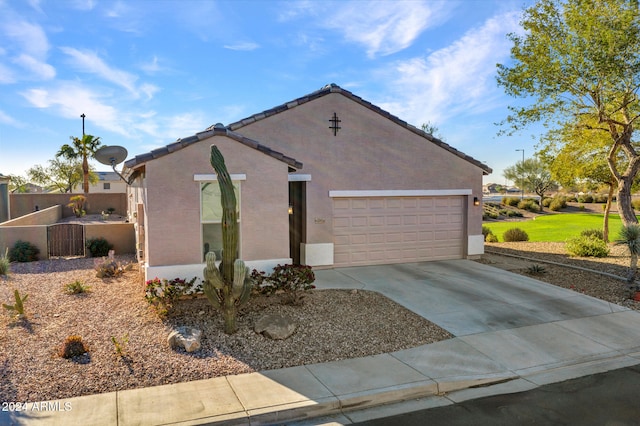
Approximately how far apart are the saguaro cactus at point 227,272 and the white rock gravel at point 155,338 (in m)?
0.47

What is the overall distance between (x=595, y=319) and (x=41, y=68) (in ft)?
56.7

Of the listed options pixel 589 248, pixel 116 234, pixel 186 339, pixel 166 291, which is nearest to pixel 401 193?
pixel 589 248

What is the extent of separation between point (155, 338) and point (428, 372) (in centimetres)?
441

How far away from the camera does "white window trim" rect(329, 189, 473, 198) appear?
12677 millimetres

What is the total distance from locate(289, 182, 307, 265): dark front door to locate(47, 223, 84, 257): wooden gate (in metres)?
7.43

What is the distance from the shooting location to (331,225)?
12.6 meters

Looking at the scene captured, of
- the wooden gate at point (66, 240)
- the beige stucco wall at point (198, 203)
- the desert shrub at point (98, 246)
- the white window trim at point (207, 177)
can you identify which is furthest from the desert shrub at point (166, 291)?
the wooden gate at point (66, 240)

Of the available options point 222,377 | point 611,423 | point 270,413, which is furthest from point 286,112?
point 611,423

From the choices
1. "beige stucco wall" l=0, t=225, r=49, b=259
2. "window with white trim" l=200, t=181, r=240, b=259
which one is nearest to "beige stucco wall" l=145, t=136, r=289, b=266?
"window with white trim" l=200, t=181, r=240, b=259

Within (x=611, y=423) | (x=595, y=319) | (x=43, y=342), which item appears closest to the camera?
(x=611, y=423)

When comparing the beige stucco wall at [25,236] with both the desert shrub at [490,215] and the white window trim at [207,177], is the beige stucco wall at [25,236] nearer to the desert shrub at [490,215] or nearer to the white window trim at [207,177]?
the white window trim at [207,177]

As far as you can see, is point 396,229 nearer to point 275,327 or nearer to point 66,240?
point 275,327

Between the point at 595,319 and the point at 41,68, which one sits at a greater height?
the point at 41,68

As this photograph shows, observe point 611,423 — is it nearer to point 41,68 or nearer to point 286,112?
point 286,112
